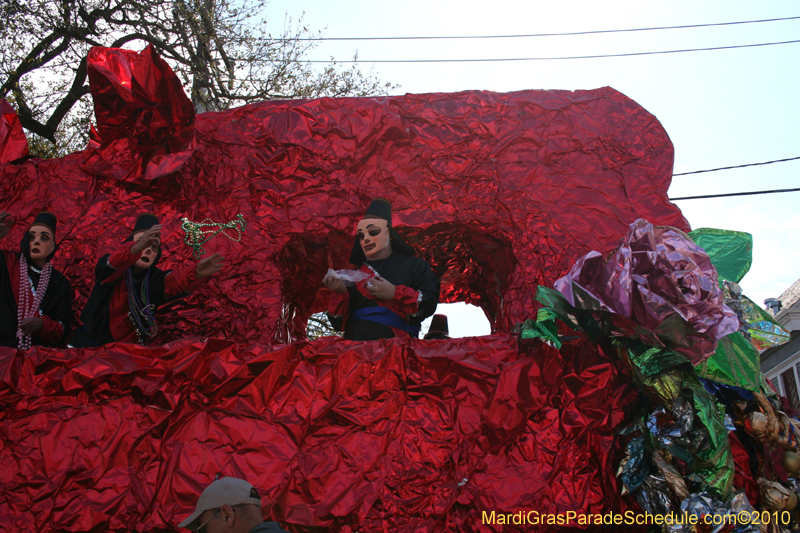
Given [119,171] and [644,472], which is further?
[119,171]

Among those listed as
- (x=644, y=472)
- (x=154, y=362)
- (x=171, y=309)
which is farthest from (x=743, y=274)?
(x=171, y=309)

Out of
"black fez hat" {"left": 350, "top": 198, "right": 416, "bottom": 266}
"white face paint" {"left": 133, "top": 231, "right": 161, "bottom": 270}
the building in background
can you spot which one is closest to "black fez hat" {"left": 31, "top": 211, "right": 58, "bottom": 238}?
"white face paint" {"left": 133, "top": 231, "right": 161, "bottom": 270}

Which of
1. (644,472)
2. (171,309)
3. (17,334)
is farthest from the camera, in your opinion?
(171,309)

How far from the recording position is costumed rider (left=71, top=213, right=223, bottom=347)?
3.84m

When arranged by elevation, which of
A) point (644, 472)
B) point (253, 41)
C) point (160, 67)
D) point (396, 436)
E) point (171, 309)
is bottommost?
point (644, 472)

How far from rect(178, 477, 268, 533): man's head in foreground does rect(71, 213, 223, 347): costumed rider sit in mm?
1848

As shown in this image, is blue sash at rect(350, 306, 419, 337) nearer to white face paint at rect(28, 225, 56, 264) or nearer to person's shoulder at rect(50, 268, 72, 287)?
person's shoulder at rect(50, 268, 72, 287)

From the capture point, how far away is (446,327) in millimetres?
5598

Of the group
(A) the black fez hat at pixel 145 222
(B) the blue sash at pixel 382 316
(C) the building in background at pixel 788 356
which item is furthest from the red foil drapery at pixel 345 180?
(C) the building in background at pixel 788 356

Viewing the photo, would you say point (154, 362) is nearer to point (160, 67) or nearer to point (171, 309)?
point (171, 309)

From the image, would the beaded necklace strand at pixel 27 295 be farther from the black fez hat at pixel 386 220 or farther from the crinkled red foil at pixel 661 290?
the crinkled red foil at pixel 661 290

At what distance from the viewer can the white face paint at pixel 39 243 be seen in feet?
13.0

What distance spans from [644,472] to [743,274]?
1214 millimetres

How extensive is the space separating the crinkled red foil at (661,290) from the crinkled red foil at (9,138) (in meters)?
3.97
